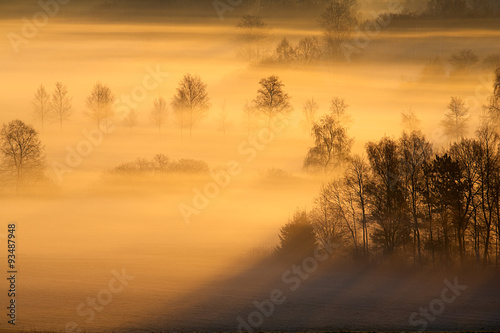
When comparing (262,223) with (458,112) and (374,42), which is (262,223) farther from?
(374,42)

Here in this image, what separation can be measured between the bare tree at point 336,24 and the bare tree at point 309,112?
84.0 feet

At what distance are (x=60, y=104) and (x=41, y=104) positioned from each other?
324cm

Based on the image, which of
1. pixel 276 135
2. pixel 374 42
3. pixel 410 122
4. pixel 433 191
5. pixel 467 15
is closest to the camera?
pixel 433 191

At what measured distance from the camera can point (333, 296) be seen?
61.3 metres

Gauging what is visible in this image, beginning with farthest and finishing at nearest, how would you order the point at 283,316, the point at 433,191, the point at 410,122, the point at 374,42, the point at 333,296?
the point at 374,42
the point at 410,122
the point at 433,191
the point at 333,296
the point at 283,316

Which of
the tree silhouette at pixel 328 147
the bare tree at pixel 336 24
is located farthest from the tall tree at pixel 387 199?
the bare tree at pixel 336 24

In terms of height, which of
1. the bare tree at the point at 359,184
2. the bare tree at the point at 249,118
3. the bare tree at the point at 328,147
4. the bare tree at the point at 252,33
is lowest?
the bare tree at the point at 359,184

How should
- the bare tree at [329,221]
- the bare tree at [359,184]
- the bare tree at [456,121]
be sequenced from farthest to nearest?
the bare tree at [456,121] → the bare tree at [359,184] → the bare tree at [329,221]

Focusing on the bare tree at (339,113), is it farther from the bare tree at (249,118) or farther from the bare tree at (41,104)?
the bare tree at (41,104)

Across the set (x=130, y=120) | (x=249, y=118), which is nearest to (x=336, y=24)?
(x=249, y=118)

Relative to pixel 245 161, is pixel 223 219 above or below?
below

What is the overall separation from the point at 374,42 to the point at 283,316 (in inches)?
5466

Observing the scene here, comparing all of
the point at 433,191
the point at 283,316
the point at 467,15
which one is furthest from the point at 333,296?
the point at 467,15

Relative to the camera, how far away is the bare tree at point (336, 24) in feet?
446
